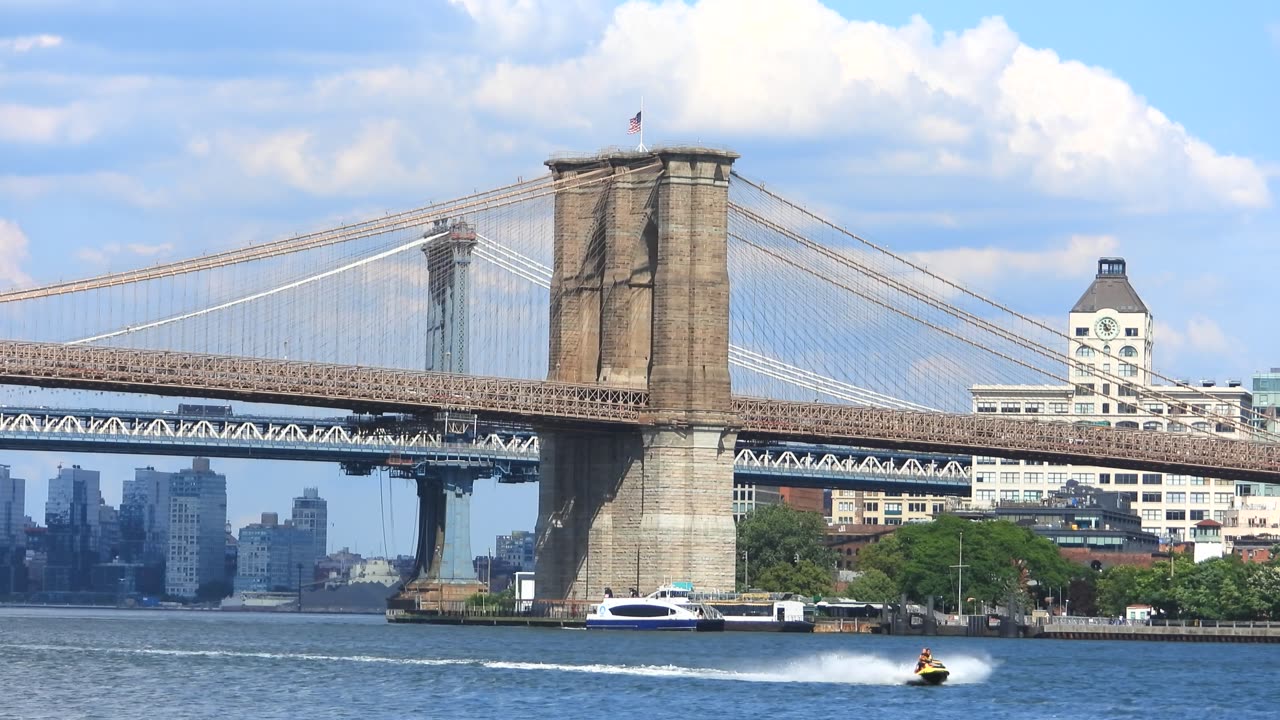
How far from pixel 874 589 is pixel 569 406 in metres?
28.0

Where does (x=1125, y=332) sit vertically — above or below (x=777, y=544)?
above

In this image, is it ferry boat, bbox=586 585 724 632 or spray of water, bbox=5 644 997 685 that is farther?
ferry boat, bbox=586 585 724 632

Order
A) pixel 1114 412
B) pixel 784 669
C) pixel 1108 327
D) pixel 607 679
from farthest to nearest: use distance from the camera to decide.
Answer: pixel 1108 327 < pixel 1114 412 < pixel 784 669 < pixel 607 679

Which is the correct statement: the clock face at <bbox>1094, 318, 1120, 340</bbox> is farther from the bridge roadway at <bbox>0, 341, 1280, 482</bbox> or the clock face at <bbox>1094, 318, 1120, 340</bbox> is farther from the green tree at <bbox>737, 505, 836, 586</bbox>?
the bridge roadway at <bbox>0, 341, 1280, 482</bbox>

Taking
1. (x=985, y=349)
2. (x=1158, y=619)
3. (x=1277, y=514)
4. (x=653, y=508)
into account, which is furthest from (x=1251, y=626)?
(x=1277, y=514)

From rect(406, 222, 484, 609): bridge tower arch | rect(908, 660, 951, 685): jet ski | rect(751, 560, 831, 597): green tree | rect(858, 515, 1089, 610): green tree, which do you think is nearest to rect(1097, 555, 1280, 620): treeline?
rect(858, 515, 1089, 610): green tree

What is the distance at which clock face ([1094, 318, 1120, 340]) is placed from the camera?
638ft

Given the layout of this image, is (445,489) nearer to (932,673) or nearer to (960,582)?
(960,582)

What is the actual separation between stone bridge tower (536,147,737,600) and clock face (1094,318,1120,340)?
87.1 metres

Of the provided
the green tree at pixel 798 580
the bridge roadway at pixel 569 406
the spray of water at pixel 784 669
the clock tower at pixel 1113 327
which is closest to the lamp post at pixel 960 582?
the green tree at pixel 798 580

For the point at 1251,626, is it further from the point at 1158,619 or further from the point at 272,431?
the point at 272,431

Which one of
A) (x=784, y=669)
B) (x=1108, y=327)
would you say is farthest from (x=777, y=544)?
(x=1108, y=327)

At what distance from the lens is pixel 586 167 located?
112938 mm

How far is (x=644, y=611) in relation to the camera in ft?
345
